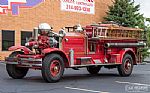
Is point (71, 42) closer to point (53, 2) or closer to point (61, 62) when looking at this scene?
point (61, 62)

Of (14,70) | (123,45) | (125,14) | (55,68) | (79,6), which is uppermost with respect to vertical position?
(79,6)

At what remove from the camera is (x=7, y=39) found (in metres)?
30.6

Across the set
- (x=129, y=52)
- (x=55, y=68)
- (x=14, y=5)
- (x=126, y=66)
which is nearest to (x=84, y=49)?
(x=55, y=68)

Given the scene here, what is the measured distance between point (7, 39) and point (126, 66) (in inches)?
611

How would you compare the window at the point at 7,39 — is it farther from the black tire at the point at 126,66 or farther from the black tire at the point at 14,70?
the black tire at the point at 14,70

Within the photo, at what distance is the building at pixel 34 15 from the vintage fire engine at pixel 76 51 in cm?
1401

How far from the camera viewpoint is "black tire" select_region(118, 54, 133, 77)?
16562 mm

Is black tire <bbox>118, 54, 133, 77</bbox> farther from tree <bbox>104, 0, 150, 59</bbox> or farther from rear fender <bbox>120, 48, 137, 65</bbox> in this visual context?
tree <bbox>104, 0, 150, 59</bbox>

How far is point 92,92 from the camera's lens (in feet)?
36.3

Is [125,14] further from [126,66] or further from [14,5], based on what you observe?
[126,66]

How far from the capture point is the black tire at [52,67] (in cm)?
1314

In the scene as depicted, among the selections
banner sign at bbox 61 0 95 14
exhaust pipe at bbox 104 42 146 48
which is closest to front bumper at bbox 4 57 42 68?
exhaust pipe at bbox 104 42 146 48

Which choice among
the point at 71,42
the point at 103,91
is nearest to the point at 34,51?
the point at 71,42

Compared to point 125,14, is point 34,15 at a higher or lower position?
lower
